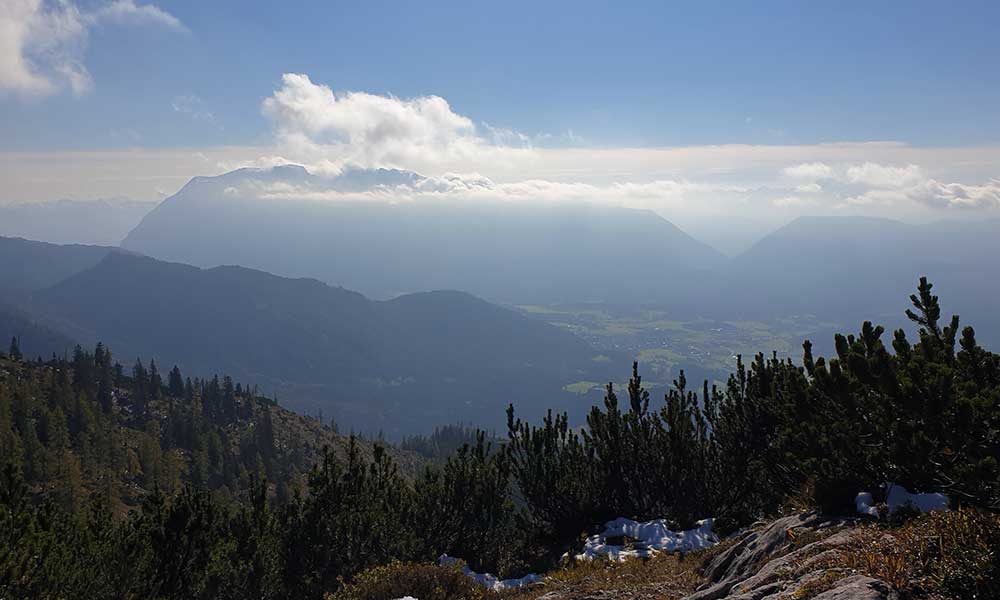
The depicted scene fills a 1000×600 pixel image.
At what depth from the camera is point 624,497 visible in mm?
21328

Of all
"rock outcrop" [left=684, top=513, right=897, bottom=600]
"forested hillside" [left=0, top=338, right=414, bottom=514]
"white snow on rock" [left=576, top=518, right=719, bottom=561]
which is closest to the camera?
"rock outcrop" [left=684, top=513, right=897, bottom=600]

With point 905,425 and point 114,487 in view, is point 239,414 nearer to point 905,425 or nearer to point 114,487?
point 114,487

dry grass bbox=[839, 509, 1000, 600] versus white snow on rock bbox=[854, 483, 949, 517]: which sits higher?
dry grass bbox=[839, 509, 1000, 600]

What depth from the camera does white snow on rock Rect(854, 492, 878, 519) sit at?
34.1 ft

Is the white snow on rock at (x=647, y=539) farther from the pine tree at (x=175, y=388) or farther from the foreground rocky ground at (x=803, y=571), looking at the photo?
the pine tree at (x=175, y=388)

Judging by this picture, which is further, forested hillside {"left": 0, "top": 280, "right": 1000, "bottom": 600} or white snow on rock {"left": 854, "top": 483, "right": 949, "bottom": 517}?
white snow on rock {"left": 854, "top": 483, "right": 949, "bottom": 517}

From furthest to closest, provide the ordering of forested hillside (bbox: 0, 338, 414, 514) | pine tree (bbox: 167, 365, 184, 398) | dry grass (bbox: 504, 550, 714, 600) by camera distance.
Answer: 1. pine tree (bbox: 167, 365, 184, 398)
2. forested hillside (bbox: 0, 338, 414, 514)
3. dry grass (bbox: 504, 550, 714, 600)

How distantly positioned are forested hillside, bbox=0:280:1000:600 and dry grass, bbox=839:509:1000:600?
27mm

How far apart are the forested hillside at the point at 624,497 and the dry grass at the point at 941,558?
1.1 inches

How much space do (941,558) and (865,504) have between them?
4.04m

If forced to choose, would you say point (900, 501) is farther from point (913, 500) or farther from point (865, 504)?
point (865, 504)

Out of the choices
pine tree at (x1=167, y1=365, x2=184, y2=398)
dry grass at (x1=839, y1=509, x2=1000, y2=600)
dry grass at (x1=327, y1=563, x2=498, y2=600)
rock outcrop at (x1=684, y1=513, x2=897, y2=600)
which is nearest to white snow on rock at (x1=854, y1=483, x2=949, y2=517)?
rock outcrop at (x1=684, y1=513, x2=897, y2=600)

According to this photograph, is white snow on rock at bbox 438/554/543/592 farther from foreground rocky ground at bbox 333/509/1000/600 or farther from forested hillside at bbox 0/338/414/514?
forested hillside at bbox 0/338/414/514

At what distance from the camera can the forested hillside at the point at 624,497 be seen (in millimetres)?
7992
